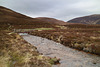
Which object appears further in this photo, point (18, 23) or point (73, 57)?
point (18, 23)

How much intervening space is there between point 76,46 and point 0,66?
1213cm

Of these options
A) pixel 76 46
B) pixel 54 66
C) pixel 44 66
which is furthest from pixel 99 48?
pixel 44 66

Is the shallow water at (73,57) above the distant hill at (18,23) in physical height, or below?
below

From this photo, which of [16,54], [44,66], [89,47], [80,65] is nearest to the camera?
[44,66]

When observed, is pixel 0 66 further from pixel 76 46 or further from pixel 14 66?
pixel 76 46

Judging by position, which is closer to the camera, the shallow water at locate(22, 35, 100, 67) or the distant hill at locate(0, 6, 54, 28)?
the shallow water at locate(22, 35, 100, 67)

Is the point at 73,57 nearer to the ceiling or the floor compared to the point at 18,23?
nearer to the floor

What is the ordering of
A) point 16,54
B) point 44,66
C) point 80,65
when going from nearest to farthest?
1. point 44,66
2. point 80,65
3. point 16,54

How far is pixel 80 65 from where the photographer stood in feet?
28.3

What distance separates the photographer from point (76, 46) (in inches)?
611

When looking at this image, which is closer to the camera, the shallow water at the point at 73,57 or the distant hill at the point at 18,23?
the shallow water at the point at 73,57

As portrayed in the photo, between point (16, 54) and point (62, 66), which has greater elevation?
point (16, 54)

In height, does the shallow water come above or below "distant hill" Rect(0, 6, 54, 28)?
below

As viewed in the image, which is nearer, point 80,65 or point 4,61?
point 4,61
